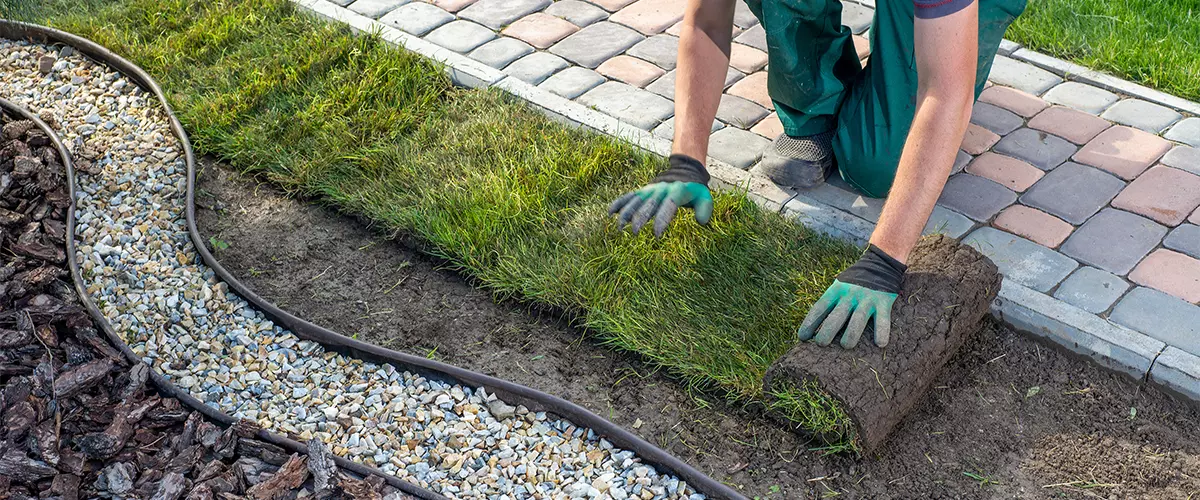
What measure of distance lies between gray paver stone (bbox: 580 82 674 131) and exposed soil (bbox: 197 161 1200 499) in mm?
1127

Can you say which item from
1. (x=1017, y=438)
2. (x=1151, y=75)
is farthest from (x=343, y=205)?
(x=1151, y=75)

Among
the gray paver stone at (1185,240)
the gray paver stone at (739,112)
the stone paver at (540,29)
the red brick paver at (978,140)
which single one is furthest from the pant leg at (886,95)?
the stone paver at (540,29)

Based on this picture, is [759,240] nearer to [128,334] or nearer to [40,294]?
[128,334]

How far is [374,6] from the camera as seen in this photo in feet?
17.8

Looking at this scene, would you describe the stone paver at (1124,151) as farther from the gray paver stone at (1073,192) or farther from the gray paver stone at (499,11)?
the gray paver stone at (499,11)

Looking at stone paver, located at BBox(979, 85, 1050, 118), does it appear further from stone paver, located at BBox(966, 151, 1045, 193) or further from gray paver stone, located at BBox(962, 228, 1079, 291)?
gray paver stone, located at BBox(962, 228, 1079, 291)

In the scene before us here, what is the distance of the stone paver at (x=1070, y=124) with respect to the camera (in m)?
4.32

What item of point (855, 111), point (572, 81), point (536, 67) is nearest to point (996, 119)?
point (855, 111)

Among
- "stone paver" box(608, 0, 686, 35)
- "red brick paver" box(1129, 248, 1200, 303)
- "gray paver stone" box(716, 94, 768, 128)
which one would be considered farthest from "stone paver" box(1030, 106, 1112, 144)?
"stone paver" box(608, 0, 686, 35)

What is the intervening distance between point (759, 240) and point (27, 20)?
3.77 meters

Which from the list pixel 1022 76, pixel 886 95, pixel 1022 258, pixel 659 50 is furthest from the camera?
pixel 659 50

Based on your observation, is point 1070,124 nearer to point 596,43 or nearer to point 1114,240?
point 1114,240

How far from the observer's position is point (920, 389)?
10.5 feet

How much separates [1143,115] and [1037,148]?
571mm
